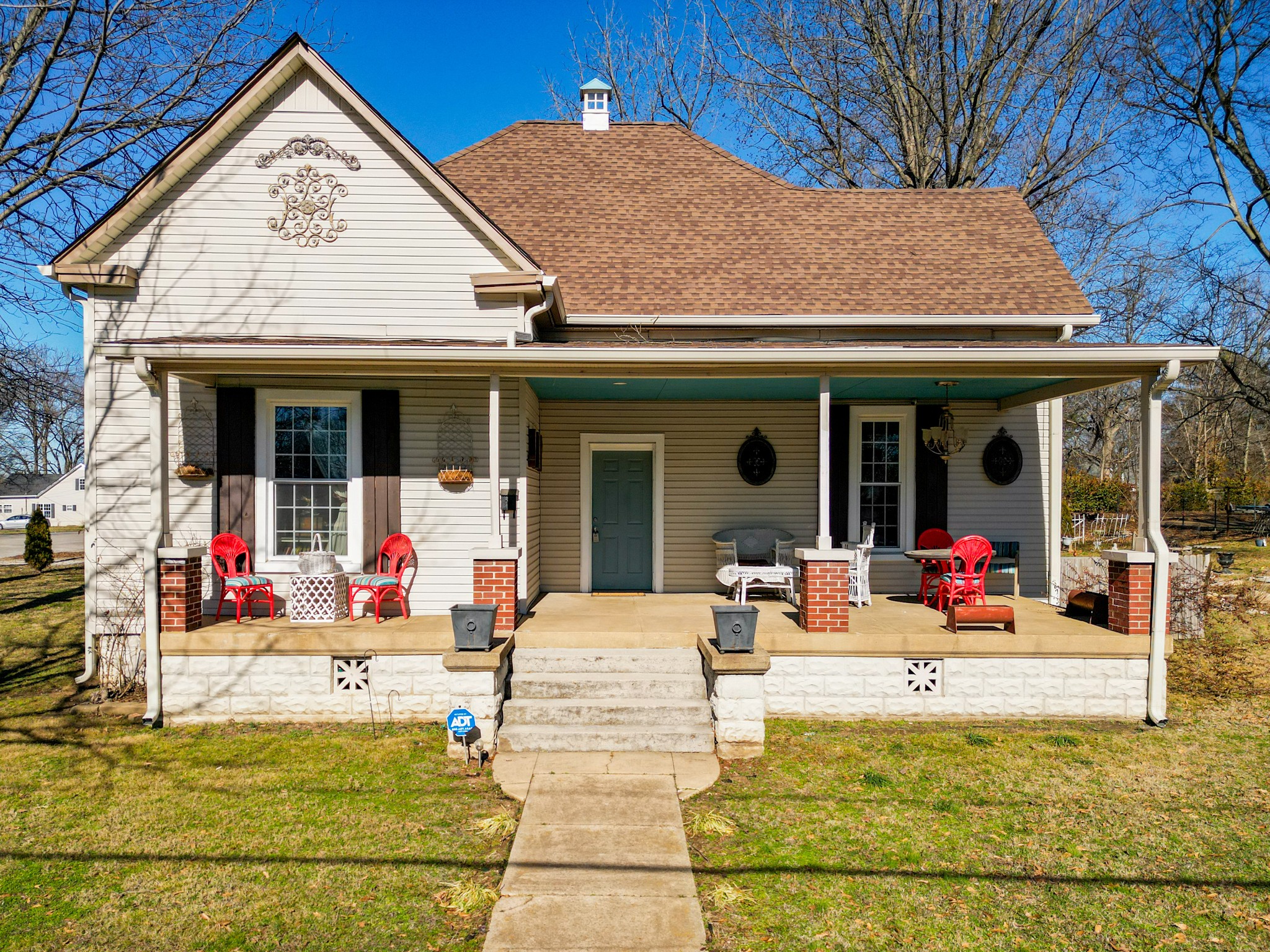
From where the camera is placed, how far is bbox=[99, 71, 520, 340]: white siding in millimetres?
8320

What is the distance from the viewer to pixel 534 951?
12.4 ft

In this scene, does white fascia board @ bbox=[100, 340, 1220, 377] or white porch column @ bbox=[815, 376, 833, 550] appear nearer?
white fascia board @ bbox=[100, 340, 1220, 377]

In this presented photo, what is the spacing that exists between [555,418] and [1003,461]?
20.4ft

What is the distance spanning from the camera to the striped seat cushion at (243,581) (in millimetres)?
7742

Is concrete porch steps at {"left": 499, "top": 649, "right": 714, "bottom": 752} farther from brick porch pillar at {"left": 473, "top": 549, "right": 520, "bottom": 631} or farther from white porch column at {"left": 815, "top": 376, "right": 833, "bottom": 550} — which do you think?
white porch column at {"left": 815, "top": 376, "right": 833, "bottom": 550}

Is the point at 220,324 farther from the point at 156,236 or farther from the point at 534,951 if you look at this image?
the point at 534,951

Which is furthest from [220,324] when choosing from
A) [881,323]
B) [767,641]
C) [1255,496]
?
[1255,496]

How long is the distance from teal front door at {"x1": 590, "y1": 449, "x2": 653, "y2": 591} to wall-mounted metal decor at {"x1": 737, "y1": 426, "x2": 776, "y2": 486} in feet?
4.23

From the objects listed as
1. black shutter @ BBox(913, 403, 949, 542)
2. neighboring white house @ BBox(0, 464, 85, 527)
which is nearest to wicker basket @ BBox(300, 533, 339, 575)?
black shutter @ BBox(913, 403, 949, 542)

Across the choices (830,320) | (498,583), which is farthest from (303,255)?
(830,320)

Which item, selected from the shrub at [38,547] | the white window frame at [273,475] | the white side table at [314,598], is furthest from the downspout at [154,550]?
the shrub at [38,547]

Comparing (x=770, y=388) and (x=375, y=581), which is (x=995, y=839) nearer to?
(x=770, y=388)

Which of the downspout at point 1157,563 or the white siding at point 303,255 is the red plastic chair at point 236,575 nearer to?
the white siding at point 303,255

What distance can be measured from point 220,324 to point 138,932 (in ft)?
21.1
